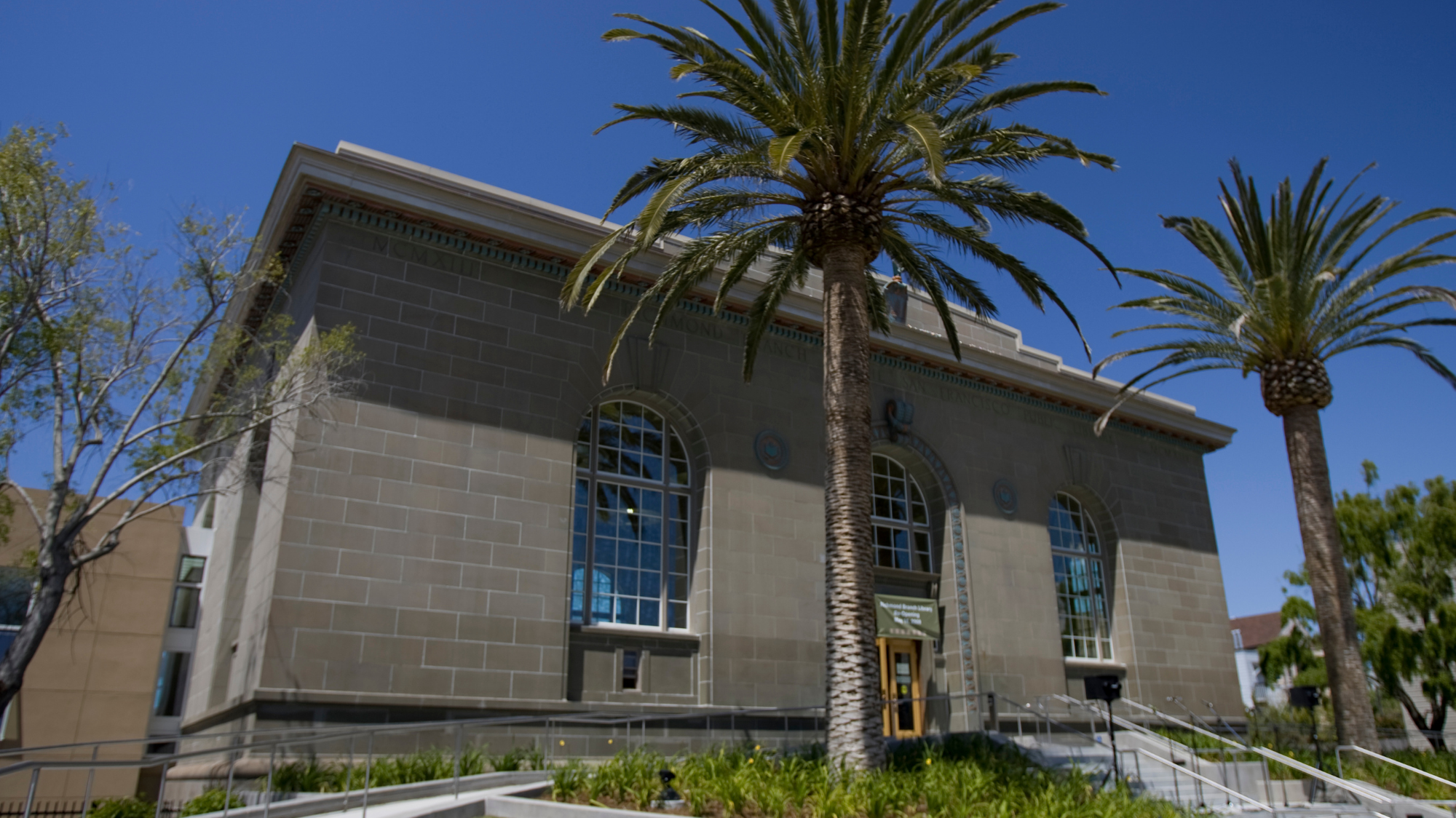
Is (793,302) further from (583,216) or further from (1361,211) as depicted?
(1361,211)

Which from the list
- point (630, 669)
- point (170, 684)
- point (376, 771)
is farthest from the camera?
point (170, 684)

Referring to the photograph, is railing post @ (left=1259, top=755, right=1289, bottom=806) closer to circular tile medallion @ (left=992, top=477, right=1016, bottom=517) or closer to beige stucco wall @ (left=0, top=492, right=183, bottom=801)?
circular tile medallion @ (left=992, top=477, right=1016, bottom=517)

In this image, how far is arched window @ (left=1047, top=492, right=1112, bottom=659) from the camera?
25.2 meters

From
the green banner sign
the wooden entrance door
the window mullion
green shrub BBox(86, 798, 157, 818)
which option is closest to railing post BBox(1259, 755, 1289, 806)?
the wooden entrance door

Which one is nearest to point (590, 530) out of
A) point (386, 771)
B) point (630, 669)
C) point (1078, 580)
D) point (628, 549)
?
point (628, 549)

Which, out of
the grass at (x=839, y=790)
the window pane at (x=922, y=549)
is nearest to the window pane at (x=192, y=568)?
the window pane at (x=922, y=549)

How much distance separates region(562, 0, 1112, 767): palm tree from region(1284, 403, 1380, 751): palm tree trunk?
852 cm

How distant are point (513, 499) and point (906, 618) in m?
9.17

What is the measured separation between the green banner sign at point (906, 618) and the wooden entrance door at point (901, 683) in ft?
1.24

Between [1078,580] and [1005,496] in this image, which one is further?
[1078,580]

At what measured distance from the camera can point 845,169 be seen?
14531mm

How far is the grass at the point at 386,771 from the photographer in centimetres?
1342

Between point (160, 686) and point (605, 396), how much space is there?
18.9 m

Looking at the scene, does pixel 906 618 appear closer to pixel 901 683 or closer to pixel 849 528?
pixel 901 683
